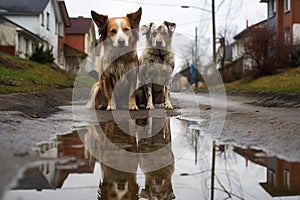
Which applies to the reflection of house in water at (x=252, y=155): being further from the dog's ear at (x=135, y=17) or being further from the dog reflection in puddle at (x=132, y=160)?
the dog's ear at (x=135, y=17)

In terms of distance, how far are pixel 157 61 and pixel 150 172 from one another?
529 centimetres

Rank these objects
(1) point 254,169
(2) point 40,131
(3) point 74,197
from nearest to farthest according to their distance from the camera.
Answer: (3) point 74,197 → (1) point 254,169 → (2) point 40,131

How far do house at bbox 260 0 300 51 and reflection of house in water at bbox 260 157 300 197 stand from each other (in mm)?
23331

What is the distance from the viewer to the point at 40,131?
422 cm

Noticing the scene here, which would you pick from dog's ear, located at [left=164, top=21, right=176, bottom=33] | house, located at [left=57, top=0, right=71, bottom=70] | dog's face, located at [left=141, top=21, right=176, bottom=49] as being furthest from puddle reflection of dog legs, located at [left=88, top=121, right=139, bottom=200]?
house, located at [left=57, top=0, right=71, bottom=70]

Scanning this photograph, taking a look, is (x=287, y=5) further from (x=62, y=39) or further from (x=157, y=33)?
(x=157, y=33)

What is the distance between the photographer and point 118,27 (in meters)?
6.64

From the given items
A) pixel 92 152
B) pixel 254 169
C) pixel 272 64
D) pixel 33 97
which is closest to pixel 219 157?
pixel 254 169

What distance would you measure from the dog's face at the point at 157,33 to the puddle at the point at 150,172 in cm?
419

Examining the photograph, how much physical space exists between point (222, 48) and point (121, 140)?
43563 millimetres

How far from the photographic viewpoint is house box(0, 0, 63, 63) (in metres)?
26.4

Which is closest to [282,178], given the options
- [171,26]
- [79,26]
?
[171,26]

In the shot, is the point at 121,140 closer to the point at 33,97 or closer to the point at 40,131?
the point at 40,131

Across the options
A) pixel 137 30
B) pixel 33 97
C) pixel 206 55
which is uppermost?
pixel 206 55
